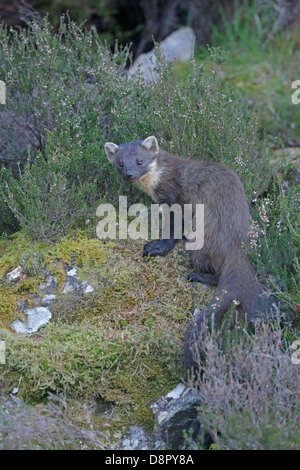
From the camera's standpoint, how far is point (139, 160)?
5.34m

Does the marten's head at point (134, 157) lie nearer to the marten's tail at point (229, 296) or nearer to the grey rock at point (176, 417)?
the marten's tail at point (229, 296)

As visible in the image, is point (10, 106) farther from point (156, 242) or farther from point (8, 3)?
point (8, 3)

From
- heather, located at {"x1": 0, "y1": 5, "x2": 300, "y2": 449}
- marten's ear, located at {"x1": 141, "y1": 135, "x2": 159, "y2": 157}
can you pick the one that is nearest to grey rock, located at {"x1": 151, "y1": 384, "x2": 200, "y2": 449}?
heather, located at {"x1": 0, "y1": 5, "x2": 300, "y2": 449}

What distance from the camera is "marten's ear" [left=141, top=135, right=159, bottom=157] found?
17.6 feet

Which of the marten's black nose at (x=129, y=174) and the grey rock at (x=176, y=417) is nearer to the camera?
the grey rock at (x=176, y=417)

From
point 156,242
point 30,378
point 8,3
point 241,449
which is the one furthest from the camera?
point 8,3

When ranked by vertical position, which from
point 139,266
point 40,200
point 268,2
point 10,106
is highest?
point 268,2

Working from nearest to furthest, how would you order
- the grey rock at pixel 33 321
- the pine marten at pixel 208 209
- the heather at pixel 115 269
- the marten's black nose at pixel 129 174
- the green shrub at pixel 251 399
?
the green shrub at pixel 251 399 → the heather at pixel 115 269 → the pine marten at pixel 208 209 → the grey rock at pixel 33 321 → the marten's black nose at pixel 129 174

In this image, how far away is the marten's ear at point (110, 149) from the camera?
213 inches

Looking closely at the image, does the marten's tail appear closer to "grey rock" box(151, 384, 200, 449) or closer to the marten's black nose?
"grey rock" box(151, 384, 200, 449)

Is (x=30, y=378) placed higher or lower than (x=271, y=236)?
lower

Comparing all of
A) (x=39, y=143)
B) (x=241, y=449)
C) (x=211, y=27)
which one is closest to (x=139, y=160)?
(x=39, y=143)

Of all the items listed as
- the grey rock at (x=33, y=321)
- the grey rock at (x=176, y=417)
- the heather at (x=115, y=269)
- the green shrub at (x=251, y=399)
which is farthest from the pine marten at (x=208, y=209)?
the grey rock at (x=33, y=321)

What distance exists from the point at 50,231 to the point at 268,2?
7.05 meters
